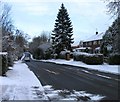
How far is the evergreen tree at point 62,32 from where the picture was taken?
7212 cm

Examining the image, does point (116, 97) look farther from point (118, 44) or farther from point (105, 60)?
point (105, 60)

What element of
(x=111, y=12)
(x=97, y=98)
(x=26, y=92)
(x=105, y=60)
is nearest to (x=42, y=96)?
(x=26, y=92)

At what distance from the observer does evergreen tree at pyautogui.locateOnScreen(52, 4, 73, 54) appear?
7212cm

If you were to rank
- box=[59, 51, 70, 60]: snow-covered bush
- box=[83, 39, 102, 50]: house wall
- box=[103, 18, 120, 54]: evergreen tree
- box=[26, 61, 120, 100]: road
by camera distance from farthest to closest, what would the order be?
box=[83, 39, 102, 50]: house wall < box=[59, 51, 70, 60]: snow-covered bush < box=[103, 18, 120, 54]: evergreen tree < box=[26, 61, 120, 100]: road

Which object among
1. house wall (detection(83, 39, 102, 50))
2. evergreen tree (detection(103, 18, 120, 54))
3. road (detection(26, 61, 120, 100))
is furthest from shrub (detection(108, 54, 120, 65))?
house wall (detection(83, 39, 102, 50))

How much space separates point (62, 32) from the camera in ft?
237

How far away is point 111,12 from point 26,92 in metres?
19.0

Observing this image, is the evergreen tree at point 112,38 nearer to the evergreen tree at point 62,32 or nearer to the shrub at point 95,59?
the shrub at point 95,59

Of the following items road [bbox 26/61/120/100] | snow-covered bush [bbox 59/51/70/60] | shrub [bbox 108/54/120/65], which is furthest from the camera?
snow-covered bush [bbox 59/51/70/60]

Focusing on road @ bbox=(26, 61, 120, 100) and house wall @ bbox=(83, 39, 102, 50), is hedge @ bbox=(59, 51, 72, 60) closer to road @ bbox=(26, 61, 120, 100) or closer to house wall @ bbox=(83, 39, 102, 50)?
house wall @ bbox=(83, 39, 102, 50)

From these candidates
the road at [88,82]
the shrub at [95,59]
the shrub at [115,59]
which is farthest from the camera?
the shrub at [95,59]

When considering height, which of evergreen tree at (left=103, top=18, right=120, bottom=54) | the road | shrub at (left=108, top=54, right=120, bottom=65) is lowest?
the road

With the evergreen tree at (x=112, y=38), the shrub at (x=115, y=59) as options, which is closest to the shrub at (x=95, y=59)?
the evergreen tree at (x=112, y=38)

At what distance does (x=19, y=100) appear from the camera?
456 inches
